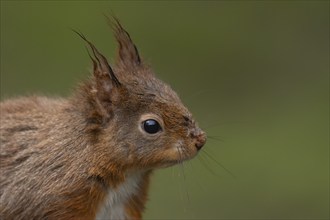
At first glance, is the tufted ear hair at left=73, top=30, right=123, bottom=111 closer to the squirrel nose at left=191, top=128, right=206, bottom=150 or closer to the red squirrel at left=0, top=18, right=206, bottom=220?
the red squirrel at left=0, top=18, right=206, bottom=220

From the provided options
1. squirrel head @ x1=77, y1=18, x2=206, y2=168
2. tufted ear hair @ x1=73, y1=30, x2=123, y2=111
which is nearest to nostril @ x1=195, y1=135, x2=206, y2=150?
squirrel head @ x1=77, y1=18, x2=206, y2=168

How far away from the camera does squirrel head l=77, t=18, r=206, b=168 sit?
24.1 feet

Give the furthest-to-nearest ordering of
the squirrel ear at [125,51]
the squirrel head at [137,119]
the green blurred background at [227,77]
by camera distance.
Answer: the green blurred background at [227,77], the squirrel ear at [125,51], the squirrel head at [137,119]

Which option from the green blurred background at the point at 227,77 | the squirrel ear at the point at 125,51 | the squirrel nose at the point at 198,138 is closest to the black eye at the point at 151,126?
the squirrel nose at the point at 198,138

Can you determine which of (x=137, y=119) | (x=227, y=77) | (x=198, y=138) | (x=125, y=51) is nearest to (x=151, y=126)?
(x=137, y=119)

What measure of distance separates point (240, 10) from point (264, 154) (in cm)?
417

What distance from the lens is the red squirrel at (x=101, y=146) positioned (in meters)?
7.37

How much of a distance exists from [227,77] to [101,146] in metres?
8.86

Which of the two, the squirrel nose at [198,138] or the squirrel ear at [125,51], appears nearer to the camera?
the squirrel nose at [198,138]

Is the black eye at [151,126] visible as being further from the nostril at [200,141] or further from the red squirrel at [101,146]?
the nostril at [200,141]

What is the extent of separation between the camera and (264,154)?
14.0 metres

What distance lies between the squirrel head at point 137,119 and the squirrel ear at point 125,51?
86 mm

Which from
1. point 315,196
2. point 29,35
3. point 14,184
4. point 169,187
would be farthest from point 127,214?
point 29,35

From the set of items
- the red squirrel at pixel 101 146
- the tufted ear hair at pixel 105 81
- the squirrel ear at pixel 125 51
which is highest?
the squirrel ear at pixel 125 51
